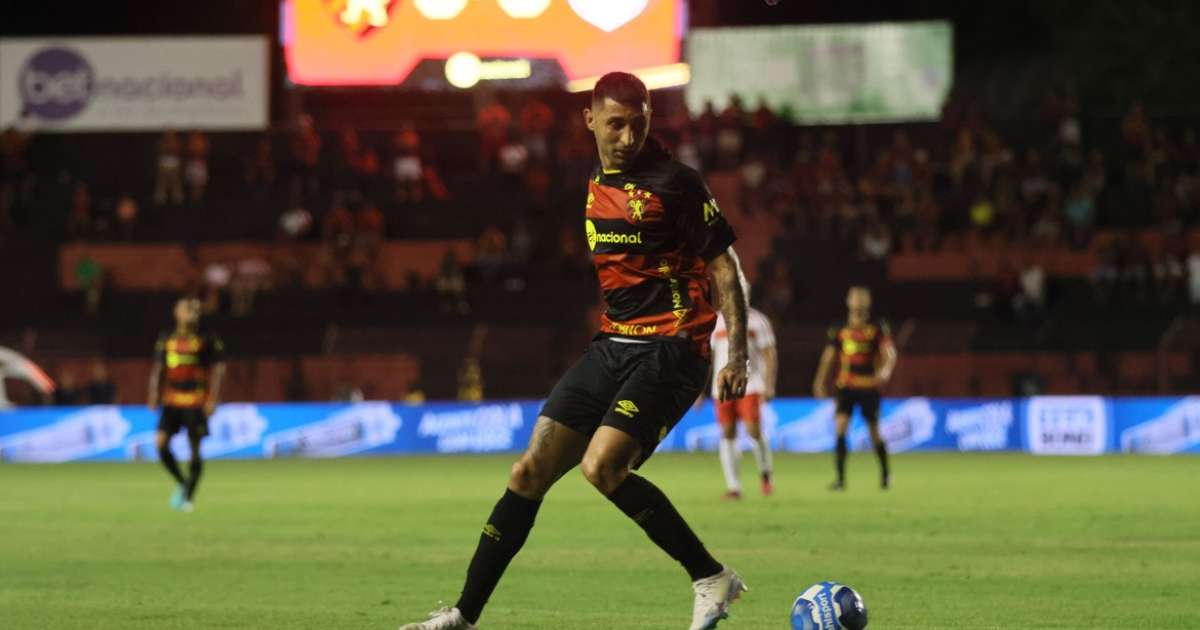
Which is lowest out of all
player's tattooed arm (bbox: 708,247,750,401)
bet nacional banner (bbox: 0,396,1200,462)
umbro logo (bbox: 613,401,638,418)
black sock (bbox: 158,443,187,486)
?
bet nacional banner (bbox: 0,396,1200,462)

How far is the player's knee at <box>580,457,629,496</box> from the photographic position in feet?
28.2

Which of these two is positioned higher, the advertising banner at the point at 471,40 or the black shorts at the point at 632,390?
the advertising banner at the point at 471,40

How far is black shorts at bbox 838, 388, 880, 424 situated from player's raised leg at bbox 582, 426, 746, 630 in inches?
517

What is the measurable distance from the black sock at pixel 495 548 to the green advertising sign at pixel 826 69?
136 feet

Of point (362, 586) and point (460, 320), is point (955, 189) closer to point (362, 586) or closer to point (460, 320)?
point (460, 320)

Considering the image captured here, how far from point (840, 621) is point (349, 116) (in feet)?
129

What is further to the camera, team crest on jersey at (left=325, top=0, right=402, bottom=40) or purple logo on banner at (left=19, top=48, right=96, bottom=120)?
purple logo on banner at (left=19, top=48, right=96, bottom=120)

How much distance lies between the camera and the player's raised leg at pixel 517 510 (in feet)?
28.7

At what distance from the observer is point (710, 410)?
3316 cm

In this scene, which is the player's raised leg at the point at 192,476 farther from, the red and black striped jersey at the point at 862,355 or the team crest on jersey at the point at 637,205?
the team crest on jersey at the point at 637,205

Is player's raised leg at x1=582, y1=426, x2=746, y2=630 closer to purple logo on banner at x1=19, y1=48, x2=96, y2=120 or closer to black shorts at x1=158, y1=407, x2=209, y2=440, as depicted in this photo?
black shorts at x1=158, y1=407, x2=209, y2=440

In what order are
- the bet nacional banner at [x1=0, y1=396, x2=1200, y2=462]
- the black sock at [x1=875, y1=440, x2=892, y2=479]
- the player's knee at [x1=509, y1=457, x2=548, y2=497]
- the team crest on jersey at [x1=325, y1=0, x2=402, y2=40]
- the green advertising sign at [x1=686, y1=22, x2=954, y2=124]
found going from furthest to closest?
the green advertising sign at [x1=686, y1=22, x2=954, y2=124] < the team crest on jersey at [x1=325, y1=0, x2=402, y2=40] < the bet nacional banner at [x1=0, y1=396, x2=1200, y2=462] < the black sock at [x1=875, y1=440, x2=892, y2=479] < the player's knee at [x1=509, y1=457, x2=548, y2=497]

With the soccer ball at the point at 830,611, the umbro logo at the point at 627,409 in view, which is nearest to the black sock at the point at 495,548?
the umbro logo at the point at 627,409

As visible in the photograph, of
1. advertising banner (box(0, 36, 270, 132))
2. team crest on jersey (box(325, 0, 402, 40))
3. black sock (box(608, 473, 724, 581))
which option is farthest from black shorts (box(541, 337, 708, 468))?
advertising banner (box(0, 36, 270, 132))
